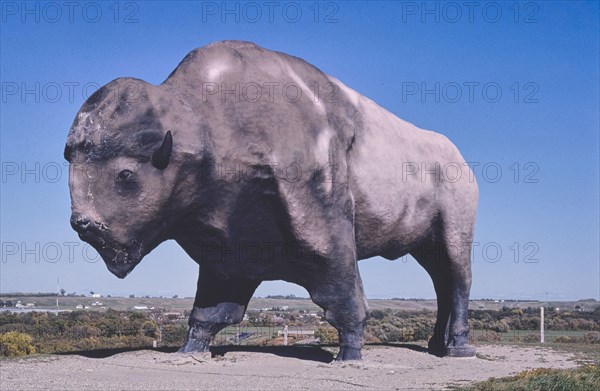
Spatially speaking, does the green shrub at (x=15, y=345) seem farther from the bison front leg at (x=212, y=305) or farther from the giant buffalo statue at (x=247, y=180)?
the giant buffalo statue at (x=247, y=180)

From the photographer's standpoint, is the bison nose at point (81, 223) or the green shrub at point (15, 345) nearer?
the bison nose at point (81, 223)

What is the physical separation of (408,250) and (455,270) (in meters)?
0.82

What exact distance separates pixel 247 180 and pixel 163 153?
109 cm

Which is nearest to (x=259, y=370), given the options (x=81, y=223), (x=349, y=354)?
(x=349, y=354)

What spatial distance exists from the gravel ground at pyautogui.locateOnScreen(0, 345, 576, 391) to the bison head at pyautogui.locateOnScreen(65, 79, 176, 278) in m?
1.50

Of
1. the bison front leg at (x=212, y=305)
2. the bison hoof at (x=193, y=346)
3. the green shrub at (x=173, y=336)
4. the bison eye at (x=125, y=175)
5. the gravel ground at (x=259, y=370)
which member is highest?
the bison eye at (x=125, y=175)

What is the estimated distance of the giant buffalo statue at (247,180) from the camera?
873 cm

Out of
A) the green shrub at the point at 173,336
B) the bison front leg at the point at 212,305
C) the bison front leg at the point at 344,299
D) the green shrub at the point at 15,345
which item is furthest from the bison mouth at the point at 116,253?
the green shrub at the point at 173,336

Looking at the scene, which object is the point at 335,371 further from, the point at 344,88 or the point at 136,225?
the point at 344,88

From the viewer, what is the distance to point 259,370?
31.7 feet

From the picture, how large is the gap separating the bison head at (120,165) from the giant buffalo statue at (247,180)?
0.05 ft

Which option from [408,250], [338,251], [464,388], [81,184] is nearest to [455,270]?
[408,250]

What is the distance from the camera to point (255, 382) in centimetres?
841

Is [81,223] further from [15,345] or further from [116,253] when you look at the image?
[15,345]
